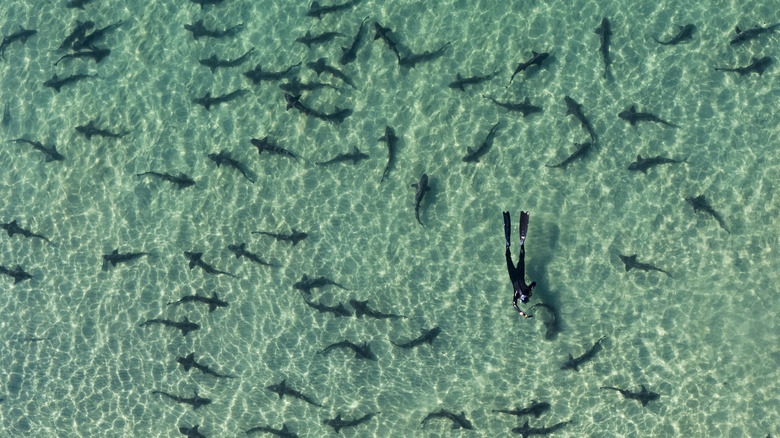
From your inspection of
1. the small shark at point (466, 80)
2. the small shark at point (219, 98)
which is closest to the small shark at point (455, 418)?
the small shark at point (466, 80)

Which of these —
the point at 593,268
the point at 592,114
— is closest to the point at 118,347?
the point at 593,268

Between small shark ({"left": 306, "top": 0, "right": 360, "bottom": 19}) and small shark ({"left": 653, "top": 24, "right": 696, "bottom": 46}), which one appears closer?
small shark ({"left": 653, "top": 24, "right": 696, "bottom": 46})

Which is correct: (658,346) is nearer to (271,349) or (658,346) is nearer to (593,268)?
(593,268)

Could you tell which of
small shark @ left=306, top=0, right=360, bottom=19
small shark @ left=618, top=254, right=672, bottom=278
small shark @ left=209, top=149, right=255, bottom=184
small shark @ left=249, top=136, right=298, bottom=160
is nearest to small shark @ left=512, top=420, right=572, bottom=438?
small shark @ left=618, top=254, right=672, bottom=278

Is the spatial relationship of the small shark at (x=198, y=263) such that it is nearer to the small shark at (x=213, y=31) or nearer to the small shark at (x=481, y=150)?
the small shark at (x=213, y=31)

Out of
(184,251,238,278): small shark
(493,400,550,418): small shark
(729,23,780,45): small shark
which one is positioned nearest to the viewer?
(493,400,550,418): small shark

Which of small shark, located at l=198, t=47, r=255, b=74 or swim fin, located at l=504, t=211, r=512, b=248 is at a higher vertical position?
small shark, located at l=198, t=47, r=255, b=74

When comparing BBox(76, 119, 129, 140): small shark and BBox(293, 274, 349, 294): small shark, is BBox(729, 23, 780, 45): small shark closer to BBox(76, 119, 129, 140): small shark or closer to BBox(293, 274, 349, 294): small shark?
BBox(293, 274, 349, 294): small shark

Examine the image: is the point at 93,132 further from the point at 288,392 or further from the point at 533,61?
the point at 533,61
